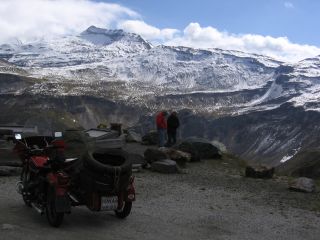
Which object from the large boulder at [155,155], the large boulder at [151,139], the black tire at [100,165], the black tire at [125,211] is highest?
the black tire at [100,165]

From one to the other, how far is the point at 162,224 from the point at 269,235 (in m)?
2.93

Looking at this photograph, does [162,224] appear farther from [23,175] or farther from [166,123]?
[166,123]

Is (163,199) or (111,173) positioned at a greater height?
(111,173)

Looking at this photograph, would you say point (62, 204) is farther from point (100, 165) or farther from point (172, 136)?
point (172, 136)

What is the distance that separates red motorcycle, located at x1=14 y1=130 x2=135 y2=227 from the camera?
13133 mm

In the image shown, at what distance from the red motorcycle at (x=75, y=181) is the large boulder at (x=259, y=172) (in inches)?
497

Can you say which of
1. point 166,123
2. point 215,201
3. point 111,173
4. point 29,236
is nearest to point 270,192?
point 215,201

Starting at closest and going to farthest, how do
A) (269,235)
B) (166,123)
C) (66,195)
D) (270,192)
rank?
(66,195) → (269,235) → (270,192) → (166,123)

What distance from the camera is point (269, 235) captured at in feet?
46.6

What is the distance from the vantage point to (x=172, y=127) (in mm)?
36125

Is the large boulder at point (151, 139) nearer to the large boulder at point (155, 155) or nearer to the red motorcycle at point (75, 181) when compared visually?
the large boulder at point (155, 155)

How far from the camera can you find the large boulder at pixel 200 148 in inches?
1283

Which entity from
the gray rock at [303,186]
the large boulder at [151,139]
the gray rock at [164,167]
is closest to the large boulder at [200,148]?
the large boulder at [151,139]

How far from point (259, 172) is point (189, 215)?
1062 centimetres
